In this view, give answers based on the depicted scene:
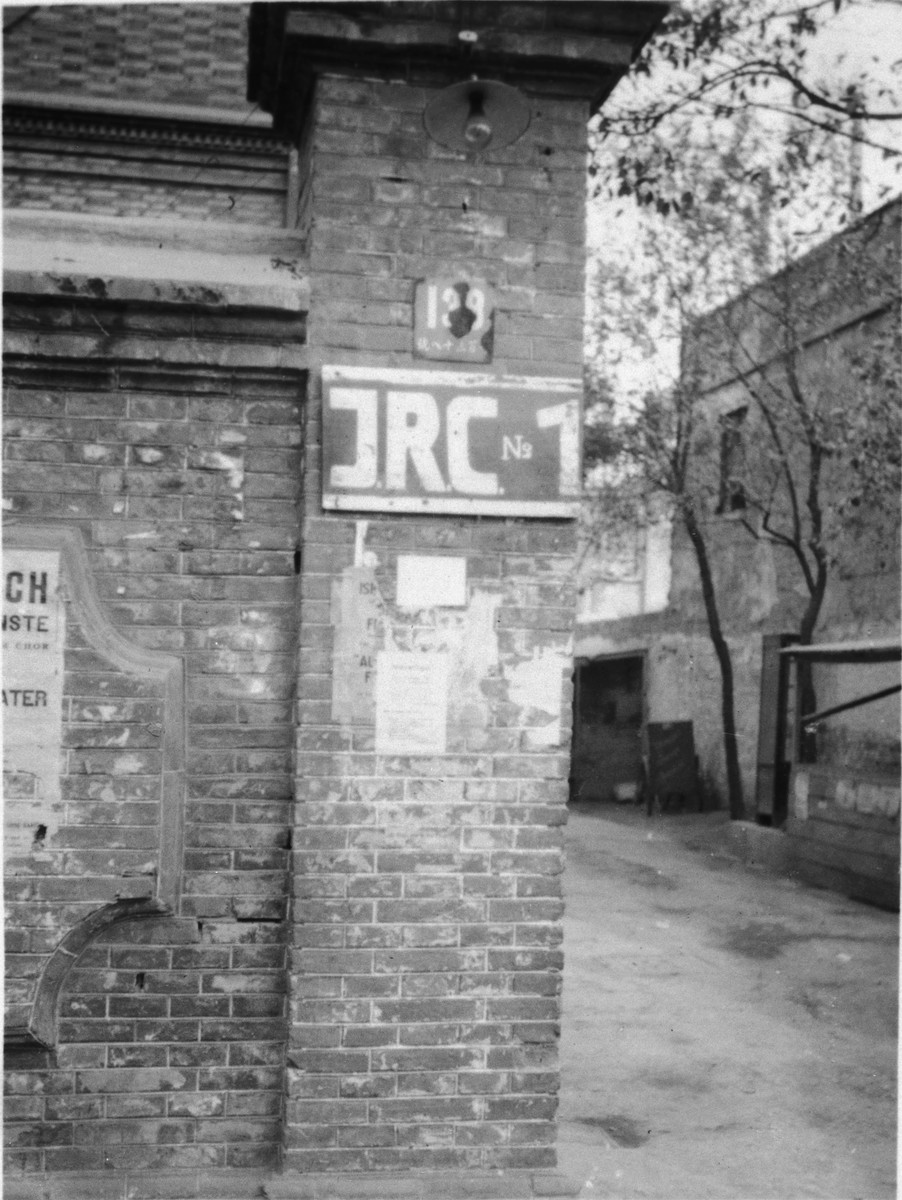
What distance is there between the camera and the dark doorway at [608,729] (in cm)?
1688

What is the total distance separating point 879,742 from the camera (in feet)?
39.8

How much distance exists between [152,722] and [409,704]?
807 mm

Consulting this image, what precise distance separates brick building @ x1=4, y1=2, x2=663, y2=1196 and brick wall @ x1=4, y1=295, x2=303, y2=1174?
0.01m

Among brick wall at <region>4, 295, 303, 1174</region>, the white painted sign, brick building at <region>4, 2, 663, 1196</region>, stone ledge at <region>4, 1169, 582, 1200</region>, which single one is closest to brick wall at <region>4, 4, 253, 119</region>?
brick building at <region>4, 2, 663, 1196</region>

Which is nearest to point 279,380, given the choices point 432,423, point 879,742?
point 432,423

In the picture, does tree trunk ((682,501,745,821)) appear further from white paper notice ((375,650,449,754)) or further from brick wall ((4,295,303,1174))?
brick wall ((4,295,303,1174))

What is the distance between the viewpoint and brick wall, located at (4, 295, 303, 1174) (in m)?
3.46

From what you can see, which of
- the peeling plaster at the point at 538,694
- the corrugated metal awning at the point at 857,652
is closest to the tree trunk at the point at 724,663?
the corrugated metal awning at the point at 857,652

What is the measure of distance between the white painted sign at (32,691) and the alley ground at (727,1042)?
2100mm

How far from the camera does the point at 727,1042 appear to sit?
5.64 meters

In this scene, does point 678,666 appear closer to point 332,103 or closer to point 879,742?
point 879,742

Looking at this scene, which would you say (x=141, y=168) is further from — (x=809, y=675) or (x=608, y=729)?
(x=608, y=729)

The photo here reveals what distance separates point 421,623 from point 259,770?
701 millimetres

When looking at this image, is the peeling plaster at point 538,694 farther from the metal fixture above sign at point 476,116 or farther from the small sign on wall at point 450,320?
the metal fixture above sign at point 476,116
